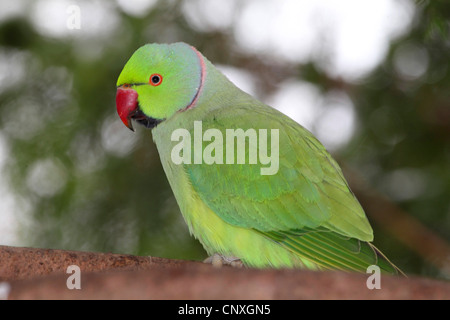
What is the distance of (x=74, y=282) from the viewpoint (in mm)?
790

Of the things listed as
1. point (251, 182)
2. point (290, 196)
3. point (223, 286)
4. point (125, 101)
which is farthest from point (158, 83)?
point (223, 286)

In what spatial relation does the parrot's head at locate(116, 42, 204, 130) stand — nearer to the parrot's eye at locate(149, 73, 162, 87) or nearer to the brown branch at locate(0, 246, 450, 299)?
the parrot's eye at locate(149, 73, 162, 87)

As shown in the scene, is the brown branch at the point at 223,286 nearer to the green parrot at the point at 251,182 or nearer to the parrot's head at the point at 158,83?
the green parrot at the point at 251,182

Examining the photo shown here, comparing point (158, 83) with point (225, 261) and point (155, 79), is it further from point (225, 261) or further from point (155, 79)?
point (225, 261)

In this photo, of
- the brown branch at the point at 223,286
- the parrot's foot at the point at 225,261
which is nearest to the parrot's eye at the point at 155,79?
the parrot's foot at the point at 225,261

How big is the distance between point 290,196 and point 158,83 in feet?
2.11

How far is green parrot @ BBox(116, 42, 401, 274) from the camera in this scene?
1.68 meters

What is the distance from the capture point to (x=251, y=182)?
179 centimetres

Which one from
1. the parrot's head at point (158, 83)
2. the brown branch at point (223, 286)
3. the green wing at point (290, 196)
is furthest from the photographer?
the parrot's head at point (158, 83)

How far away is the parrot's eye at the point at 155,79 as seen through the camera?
2.00 m

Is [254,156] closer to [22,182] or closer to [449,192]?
[449,192]

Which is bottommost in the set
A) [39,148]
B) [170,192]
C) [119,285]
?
[119,285]

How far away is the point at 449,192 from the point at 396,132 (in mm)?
318

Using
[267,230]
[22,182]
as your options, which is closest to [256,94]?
[267,230]
